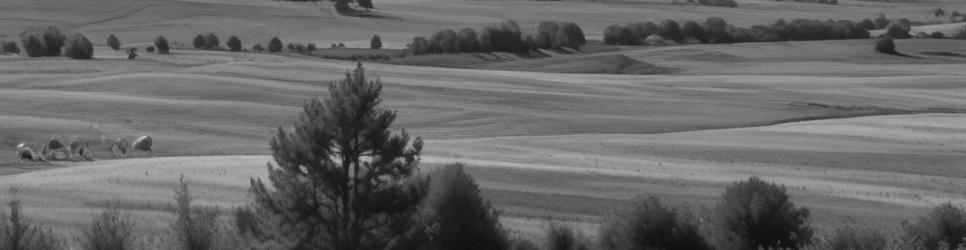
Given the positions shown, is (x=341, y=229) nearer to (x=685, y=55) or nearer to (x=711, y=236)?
(x=711, y=236)

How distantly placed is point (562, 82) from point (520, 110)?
16.4m

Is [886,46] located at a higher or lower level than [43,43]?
lower

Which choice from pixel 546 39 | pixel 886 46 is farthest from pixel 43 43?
pixel 886 46

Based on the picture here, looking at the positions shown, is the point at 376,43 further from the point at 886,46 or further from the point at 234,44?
the point at 886,46

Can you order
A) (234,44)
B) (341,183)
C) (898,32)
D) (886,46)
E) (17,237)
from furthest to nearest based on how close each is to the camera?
(898,32)
(886,46)
(234,44)
(341,183)
(17,237)

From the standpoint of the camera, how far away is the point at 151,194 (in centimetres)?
3775

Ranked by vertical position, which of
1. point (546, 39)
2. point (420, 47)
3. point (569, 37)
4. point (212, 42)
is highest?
point (212, 42)

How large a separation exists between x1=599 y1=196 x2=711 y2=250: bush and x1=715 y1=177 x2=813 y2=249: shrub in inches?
23.5

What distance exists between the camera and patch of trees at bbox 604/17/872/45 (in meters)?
123

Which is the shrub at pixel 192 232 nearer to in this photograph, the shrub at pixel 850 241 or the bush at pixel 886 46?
the shrub at pixel 850 241

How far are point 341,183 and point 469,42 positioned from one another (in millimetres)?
82005

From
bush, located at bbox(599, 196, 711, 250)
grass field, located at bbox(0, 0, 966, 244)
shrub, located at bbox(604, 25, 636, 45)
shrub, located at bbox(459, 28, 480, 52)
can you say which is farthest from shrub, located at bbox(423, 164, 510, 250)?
shrub, located at bbox(604, 25, 636, 45)

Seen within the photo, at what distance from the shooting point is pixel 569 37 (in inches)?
4560

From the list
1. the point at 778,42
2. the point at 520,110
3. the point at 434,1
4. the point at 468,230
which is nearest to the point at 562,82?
the point at 520,110
